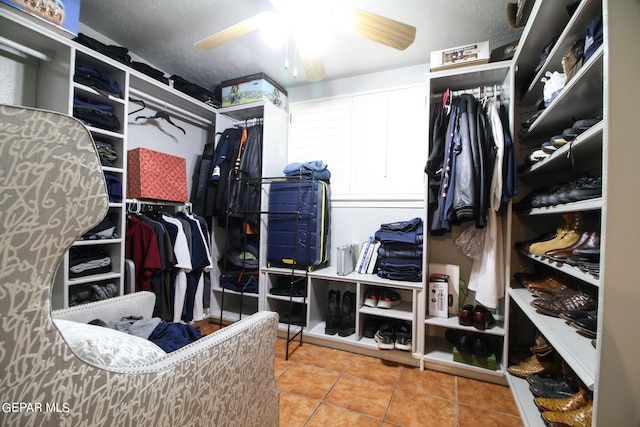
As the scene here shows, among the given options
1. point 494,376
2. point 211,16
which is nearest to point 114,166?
point 211,16

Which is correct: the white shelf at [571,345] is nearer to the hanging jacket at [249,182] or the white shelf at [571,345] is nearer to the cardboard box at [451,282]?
the cardboard box at [451,282]

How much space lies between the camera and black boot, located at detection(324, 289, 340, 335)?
2.26 meters

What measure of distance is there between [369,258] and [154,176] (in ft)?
6.38

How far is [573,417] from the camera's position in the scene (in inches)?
43.4

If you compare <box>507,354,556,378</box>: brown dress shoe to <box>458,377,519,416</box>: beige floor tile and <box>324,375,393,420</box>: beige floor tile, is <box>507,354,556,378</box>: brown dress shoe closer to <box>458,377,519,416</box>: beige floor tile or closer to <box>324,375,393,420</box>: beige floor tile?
<box>458,377,519,416</box>: beige floor tile

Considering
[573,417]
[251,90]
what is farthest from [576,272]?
[251,90]

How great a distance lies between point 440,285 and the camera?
6.53 feet

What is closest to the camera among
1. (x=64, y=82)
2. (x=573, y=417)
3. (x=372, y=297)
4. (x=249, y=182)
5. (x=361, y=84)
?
(x=573, y=417)

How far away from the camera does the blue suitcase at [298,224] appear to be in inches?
91.1

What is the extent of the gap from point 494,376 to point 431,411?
58 centimetres

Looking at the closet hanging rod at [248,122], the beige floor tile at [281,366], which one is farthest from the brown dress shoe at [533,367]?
the closet hanging rod at [248,122]

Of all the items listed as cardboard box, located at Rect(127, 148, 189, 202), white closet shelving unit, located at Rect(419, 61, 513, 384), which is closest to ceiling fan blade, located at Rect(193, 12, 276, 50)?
cardboard box, located at Rect(127, 148, 189, 202)

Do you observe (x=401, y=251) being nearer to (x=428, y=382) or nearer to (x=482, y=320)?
(x=482, y=320)

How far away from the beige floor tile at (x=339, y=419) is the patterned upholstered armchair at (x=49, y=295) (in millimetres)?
985
